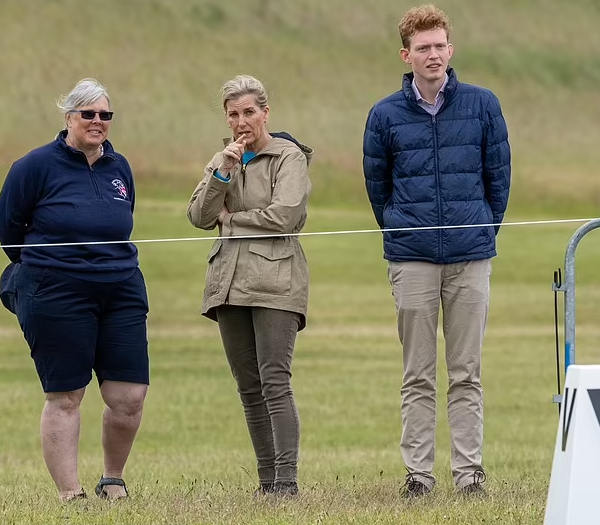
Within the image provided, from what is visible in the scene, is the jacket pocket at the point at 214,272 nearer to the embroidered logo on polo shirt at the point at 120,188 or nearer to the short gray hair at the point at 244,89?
the embroidered logo on polo shirt at the point at 120,188

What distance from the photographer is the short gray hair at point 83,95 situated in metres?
7.69

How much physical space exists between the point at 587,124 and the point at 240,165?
79415mm

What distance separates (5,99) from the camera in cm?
8044

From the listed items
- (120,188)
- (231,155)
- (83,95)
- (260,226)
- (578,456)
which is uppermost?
(83,95)

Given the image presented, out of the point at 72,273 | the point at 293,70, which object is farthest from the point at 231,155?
the point at 293,70

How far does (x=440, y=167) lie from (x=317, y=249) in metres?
37.6

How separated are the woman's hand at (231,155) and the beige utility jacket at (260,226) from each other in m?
0.06

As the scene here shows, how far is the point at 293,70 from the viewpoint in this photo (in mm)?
93562

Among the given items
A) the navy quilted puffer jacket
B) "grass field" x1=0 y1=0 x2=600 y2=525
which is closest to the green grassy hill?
"grass field" x1=0 y1=0 x2=600 y2=525

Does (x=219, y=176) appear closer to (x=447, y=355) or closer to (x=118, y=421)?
(x=118, y=421)

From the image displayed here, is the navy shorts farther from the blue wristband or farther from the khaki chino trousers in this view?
the khaki chino trousers

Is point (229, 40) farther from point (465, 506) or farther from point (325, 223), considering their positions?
point (465, 506)

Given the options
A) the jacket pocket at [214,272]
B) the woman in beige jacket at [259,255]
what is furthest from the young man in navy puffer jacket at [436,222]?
the jacket pocket at [214,272]

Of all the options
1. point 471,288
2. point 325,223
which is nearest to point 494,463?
point 471,288
